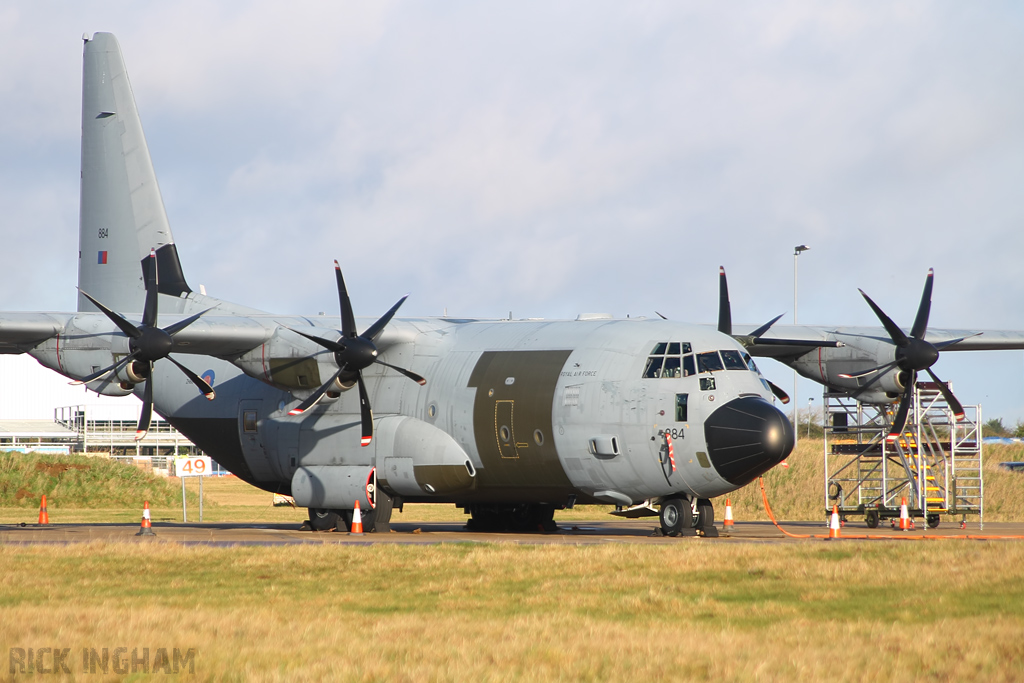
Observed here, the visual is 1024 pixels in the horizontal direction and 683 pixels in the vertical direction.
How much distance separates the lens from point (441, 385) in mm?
23000

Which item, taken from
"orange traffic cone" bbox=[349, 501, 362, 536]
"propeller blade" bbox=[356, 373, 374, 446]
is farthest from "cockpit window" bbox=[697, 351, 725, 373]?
"orange traffic cone" bbox=[349, 501, 362, 536]

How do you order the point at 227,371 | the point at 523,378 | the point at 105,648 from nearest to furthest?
the point at 105,648 < the point at 523,378 < the point at 227,371

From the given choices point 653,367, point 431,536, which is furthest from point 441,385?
point 653,367

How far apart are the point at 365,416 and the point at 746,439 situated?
7746mm

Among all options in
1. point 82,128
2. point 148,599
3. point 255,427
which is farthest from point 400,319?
point 148,599

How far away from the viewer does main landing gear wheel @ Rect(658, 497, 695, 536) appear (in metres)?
20.5

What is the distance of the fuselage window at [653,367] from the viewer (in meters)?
20.3

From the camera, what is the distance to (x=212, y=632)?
9.70 metres

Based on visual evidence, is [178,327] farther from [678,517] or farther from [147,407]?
[678,517]

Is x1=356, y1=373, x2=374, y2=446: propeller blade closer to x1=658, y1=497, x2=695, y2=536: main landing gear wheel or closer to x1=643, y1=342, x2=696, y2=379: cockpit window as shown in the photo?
x1=643, y1=342, x2=696, y2=379: cockpit window

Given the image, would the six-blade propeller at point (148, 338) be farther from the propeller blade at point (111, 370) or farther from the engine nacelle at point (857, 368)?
the engine nacelle at point (857, 368)

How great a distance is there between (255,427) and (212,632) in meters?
16.3

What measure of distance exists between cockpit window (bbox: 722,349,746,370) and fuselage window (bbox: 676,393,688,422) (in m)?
1.02

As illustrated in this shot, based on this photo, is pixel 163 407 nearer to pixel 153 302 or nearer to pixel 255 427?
pixel 255 427
